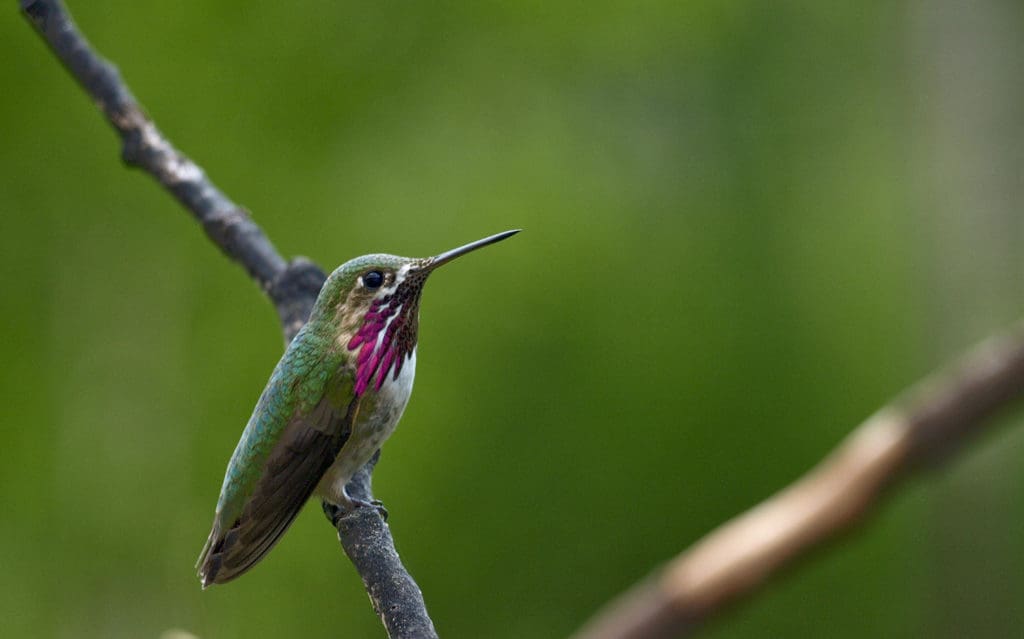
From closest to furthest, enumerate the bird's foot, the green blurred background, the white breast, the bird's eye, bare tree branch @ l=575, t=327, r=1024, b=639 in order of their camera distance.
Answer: bare tree branch @ l=575, t=327, r=1024, b=639 → the bird's foot → the white breast → the bird's eye → the green blurred background

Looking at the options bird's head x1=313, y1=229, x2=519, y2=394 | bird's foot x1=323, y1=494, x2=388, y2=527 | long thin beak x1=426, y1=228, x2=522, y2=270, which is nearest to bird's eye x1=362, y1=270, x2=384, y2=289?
bird's head x1=313, y1=229, x2=519, y2=394

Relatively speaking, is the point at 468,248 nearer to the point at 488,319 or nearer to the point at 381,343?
the point at 381,343

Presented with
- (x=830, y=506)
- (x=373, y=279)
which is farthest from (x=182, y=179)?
(x=830, y=506)

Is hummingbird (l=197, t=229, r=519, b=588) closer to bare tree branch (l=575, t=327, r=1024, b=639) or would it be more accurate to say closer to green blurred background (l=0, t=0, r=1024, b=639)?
bare tree branch (l=575, t=327, r=1024, b=639)

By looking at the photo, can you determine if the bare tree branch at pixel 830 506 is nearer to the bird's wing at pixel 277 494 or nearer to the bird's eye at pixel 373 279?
the bird's wing at pixel 277 494

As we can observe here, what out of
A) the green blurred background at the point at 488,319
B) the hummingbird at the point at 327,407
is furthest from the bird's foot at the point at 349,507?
the green blurred background at the point at 488,319

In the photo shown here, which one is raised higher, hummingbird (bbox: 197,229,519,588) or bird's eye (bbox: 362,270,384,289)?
bird's eye (bbox: 362,270,384,289)
